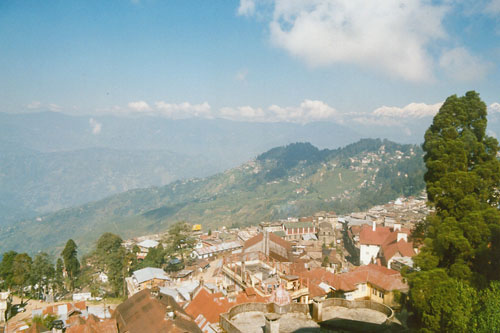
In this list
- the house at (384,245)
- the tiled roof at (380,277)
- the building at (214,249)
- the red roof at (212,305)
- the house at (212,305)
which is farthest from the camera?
the building at (214,249)

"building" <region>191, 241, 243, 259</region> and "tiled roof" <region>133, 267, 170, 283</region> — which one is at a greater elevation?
"tiled roof" <region>133, 267, 170, 283</region>

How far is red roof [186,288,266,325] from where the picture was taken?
2039 centimetres

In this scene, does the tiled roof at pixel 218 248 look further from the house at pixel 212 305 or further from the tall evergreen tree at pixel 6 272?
the house at pixel 212 305

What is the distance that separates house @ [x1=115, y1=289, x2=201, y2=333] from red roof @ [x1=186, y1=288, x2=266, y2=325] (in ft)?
3.21

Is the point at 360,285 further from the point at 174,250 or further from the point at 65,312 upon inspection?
the point at 174,250

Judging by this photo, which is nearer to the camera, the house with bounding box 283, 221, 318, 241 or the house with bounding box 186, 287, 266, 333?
the house with bounding box 186, 287, 266, 333

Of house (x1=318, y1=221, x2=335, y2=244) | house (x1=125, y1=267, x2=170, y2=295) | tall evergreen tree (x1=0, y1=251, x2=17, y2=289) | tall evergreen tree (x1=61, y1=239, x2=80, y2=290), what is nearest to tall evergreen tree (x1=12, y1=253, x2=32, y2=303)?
tall evergreen tree (x1=0, y1=251, x2=17, y2=289)

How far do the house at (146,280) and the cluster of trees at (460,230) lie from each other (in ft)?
91.5

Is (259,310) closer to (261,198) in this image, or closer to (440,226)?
Result: (440,226)

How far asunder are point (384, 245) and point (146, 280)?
2738cm

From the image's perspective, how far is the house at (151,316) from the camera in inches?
709

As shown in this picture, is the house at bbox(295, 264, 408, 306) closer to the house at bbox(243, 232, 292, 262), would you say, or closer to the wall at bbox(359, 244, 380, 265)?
the house at bbox(243, 232, 292, 262)

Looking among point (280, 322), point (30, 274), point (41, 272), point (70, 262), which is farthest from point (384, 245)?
point (30, 274)

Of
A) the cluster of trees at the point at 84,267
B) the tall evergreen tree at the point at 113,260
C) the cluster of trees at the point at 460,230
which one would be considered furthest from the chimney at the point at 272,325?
the tall evergreen tree at the point at 113,260
